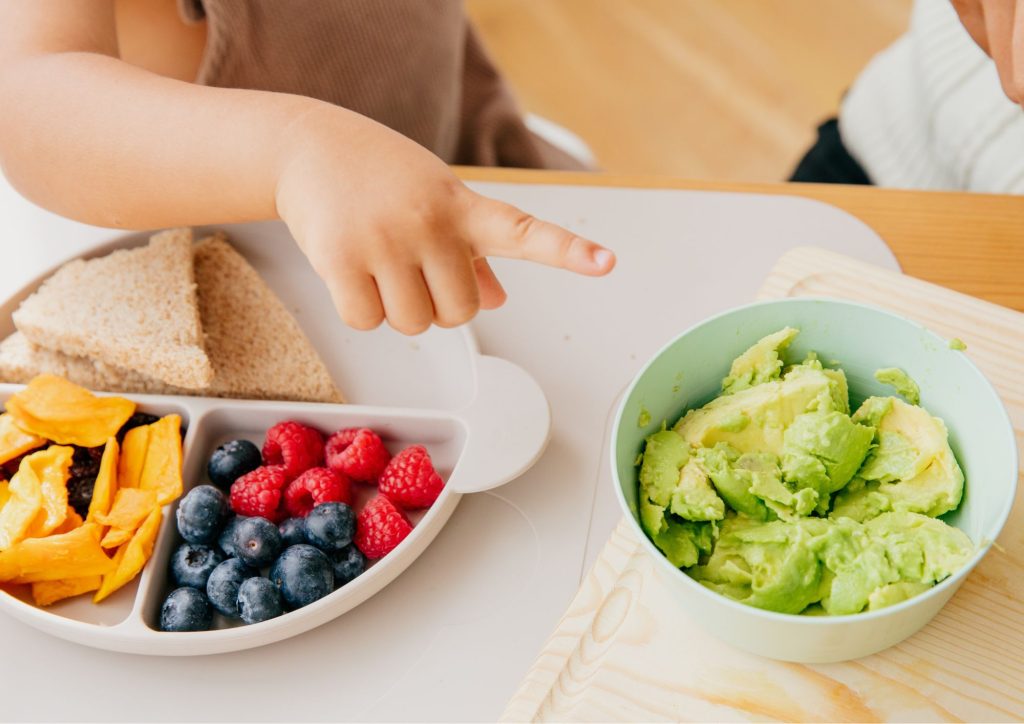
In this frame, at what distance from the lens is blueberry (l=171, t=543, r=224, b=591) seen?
0.82 m

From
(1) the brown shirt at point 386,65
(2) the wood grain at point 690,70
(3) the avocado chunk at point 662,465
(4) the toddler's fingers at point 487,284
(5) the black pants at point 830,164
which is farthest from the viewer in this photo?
(2) the wood grain at point 690,70

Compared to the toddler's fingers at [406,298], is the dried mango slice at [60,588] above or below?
below

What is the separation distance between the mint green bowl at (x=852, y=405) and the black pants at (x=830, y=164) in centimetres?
76

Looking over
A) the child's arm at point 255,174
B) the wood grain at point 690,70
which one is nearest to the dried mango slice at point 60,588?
the child's arm at point 255,174

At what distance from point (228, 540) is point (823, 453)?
53 centimetres

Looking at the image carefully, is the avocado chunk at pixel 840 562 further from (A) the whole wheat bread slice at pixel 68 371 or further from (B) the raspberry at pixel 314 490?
(A) the whole wheat bread slice at pixel 68 371

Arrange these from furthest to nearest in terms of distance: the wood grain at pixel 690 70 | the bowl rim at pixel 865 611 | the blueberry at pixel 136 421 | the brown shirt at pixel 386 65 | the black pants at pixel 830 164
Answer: the wood grain at pixel 690 70
the black pants at pixel 830 164
the brown shirt at pixel 386 65
the blueberry at pixel 136 421
the bowl rim at pixel 865 611

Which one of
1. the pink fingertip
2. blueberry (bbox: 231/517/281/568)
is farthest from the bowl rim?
blueberry (bbox: 231/517/281/568)

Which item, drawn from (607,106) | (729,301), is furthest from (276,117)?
(607,106)

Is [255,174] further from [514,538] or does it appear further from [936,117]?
[936,117]

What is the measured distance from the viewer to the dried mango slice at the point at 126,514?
83 cm

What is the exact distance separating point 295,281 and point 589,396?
1.33 ft

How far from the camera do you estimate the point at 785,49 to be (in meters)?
2.56

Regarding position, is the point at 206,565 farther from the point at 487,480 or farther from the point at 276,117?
the point at 276,117
